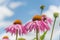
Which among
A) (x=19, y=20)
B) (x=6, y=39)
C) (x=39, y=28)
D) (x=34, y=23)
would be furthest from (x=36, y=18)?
(x=6, y=39)

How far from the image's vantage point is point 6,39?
13.4ft

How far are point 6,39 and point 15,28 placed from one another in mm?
1179

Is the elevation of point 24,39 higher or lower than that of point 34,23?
lower

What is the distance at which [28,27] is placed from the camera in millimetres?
2410

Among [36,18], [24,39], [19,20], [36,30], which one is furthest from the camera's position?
[19,20]

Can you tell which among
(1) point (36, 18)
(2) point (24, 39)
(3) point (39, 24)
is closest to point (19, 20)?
(2) point (24, 39)

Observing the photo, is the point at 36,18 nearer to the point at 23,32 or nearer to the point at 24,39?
the point at 23,32

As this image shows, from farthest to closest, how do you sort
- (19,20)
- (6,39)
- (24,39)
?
(6,39), (19,20), (24,39)

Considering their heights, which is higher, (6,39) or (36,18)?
(36,18)

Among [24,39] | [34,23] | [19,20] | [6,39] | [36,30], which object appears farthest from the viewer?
[6,39]

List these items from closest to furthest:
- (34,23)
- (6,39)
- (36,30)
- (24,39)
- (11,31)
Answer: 1. (36,30)
2. (34,23)
3. (11,31)
4. (24,39)
5. (6,39)

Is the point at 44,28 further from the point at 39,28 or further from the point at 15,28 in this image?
the point at 15,28

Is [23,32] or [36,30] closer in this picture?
[36,30]

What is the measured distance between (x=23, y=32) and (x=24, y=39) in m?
0.34
